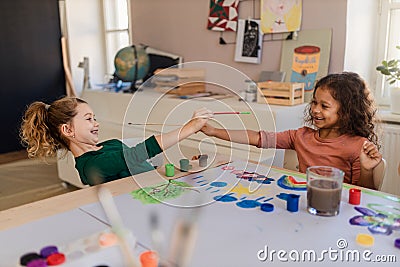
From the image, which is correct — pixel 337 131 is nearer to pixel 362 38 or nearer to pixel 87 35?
pixel 362 38

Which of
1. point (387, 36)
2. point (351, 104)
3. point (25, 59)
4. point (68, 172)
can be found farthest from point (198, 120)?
point (25, 59)

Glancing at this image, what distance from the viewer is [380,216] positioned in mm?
991

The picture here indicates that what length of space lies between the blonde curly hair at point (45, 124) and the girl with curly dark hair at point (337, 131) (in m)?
0.49

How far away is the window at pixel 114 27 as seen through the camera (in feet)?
13.3

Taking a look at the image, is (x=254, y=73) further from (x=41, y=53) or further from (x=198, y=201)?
(x=41, y=53)

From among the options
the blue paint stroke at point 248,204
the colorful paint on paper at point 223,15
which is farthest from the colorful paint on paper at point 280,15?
the blue paint stroke at point 248,204

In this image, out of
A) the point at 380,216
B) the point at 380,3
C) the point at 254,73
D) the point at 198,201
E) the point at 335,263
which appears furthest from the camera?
the point at 254,73

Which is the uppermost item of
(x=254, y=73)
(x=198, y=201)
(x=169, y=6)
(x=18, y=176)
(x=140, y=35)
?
(x=169, y=6)

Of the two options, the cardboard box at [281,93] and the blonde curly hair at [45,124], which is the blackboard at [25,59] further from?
the blonde curly hair at [45,124]

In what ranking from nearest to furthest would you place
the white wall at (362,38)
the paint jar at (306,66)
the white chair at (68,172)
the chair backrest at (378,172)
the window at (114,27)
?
the chair backrest at (378,172), the white wall at (362,38), the paint jar at (306,66), the white chair at (68,172), the window at (114,27)

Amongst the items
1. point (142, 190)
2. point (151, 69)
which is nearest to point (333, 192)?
point (142, 190)

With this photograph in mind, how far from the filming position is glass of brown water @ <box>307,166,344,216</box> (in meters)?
1.00

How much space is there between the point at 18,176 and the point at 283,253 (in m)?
3.37

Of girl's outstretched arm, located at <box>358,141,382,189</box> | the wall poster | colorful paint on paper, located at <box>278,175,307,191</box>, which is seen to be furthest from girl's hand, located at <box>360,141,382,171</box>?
the wall poster
